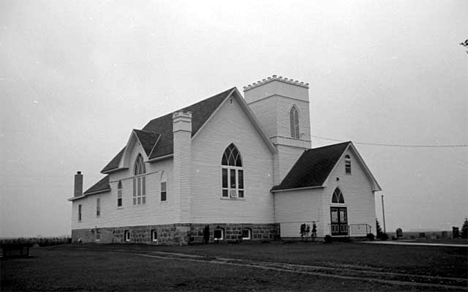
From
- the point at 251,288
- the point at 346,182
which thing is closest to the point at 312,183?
the point at 346,182

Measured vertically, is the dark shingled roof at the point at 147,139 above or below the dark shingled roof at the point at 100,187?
above

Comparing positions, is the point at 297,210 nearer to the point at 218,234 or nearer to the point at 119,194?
the point at 218,234

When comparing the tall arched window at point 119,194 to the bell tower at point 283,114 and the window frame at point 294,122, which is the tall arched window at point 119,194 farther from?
the window frame at point 294,122

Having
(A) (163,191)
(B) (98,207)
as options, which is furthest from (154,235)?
(B) (98,207)

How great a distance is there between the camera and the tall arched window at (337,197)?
1252 inches

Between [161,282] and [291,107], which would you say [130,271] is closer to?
[161,282]

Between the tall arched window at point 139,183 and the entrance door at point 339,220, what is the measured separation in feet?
38.9

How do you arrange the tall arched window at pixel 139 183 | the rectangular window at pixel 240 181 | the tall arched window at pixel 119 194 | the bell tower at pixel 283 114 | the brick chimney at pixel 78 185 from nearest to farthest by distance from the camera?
the rectangular window at pixel 240 181, the tall arched window at pixel 139 183, the bell tower at pixel 283 114, the tall arched window at pixel 119 194, the brick chimney at pixel 78 185

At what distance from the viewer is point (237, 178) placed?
3225 centimetres

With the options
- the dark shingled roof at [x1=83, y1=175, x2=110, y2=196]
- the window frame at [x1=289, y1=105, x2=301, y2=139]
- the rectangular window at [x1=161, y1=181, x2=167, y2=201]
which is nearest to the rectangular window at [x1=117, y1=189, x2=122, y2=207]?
the dark shingled roof at [x1=83, y1=175, x2=110, y2=196]

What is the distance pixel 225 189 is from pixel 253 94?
9.12m

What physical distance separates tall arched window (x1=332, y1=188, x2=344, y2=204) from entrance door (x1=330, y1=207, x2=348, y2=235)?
17.0 inches

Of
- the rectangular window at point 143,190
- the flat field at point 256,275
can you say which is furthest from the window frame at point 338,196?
the flat field at point 256,275

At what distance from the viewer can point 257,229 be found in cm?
3291
